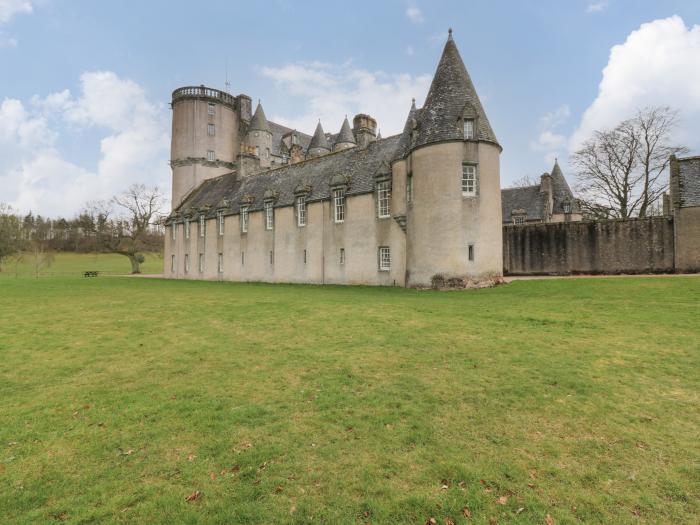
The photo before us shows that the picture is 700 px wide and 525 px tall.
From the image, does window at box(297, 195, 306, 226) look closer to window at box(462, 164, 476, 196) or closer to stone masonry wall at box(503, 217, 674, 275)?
window at box(462, 164, 476, 196)

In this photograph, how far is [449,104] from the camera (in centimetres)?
2336

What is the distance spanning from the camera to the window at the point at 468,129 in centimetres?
2277

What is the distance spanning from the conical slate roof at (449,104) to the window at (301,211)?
38.5 feet

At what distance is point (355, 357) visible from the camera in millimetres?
8609

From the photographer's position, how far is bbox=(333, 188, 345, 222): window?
94.9ft

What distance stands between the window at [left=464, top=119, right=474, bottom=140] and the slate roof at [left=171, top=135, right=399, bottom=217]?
545cm

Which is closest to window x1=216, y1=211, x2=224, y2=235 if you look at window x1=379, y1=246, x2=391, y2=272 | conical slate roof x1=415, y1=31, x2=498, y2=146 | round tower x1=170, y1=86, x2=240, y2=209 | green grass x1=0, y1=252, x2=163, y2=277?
round tower x1=170, y1=86, x2=240, y2=209

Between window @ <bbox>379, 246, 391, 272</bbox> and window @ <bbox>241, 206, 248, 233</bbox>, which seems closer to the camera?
window @ <bbox>379, 246, 391, 272</bbox>

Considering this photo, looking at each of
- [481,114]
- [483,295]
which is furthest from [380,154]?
[483,295]

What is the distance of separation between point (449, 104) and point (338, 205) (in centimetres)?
1042

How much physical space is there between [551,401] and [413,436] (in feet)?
8.53

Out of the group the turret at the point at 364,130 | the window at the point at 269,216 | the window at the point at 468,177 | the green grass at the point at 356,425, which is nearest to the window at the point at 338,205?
the turret at the point at 364,130

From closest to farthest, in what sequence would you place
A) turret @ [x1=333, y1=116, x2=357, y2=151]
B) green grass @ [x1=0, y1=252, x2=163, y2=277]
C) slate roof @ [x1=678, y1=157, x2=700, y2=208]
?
slate roof @ [x1=678, y1=157, x2=700, y2=208] < turret @ [x1=333, y1=116, x2=357, y2=151] < green grass @ [x1=0, y1=252, x2=163, y2=277]

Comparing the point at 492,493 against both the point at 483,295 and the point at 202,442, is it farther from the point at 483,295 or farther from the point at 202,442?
the point at 483,295
